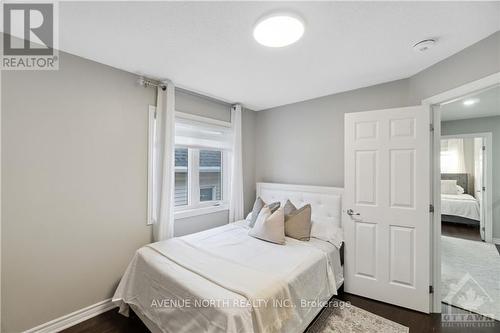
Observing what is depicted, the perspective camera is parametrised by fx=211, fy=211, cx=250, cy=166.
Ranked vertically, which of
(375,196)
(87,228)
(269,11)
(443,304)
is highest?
(269,11)

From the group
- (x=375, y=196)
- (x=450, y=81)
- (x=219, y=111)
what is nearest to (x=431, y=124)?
(x=450, y=81)

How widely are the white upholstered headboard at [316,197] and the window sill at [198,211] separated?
0.81 meters

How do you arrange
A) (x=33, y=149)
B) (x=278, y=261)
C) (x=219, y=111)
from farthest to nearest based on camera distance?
(x=219, y=111) → (x=278, y=261) → (x=33, y=149)

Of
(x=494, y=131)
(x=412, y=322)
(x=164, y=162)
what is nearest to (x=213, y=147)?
(x=164, y=162)

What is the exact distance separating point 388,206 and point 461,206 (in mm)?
4402

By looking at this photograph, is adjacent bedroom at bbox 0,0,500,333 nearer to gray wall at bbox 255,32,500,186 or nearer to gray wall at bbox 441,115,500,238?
gray wall at bbox 255,32,500,186

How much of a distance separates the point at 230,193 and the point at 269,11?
8.32 feet

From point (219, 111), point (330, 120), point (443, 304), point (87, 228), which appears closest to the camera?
point (87, 228)

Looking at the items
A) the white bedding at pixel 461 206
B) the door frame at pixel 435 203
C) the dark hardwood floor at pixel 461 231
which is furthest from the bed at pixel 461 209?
the door frame at pixel 435 203

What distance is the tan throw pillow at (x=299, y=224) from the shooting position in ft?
8.11

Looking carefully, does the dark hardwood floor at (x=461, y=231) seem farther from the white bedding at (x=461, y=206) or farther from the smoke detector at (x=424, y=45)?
the smoke detector at (x=424, y=45)

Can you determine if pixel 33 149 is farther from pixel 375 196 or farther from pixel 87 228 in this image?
pixel 375 196

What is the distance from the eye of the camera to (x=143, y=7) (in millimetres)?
1365

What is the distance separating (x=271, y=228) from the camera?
2.40 m
